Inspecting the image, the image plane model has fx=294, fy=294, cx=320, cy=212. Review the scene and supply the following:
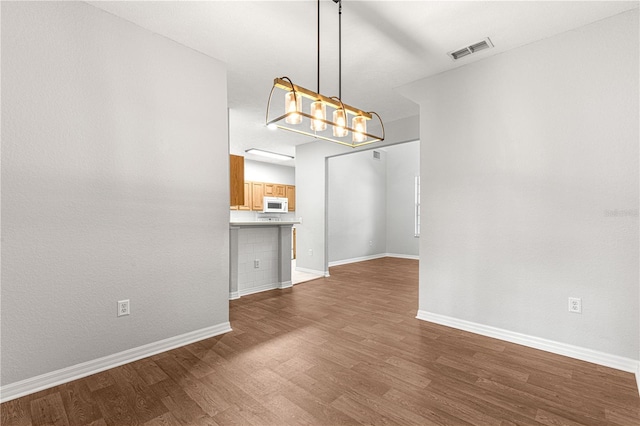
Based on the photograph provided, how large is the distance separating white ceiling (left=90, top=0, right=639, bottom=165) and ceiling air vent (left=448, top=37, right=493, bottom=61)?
6cm

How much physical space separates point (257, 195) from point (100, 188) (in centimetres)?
586

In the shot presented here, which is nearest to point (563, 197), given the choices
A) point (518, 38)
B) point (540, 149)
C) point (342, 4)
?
point (540, 149)

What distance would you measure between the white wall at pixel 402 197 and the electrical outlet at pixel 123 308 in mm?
7189

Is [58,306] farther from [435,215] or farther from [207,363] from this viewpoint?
[435,215]

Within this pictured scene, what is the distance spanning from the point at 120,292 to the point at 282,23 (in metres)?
2.59

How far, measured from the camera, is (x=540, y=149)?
265 centimetres

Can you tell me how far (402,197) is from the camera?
8703mm

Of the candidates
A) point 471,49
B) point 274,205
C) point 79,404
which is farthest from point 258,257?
point 471,49

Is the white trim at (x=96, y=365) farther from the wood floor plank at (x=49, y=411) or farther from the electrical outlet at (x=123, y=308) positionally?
the electrical outlet at (x=123, y=308)

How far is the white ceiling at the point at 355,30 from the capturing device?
2.25 meters

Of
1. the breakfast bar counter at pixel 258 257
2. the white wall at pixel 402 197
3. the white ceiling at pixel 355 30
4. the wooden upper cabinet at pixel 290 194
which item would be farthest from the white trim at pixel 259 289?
the white wall at pixel 402 197

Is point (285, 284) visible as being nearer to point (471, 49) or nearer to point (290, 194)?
point (471, 49)

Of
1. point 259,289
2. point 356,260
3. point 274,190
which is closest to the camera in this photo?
point 259,289

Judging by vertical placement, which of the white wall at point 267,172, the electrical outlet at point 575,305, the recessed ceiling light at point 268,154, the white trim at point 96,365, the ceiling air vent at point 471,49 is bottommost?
the white trim at point 96,365
